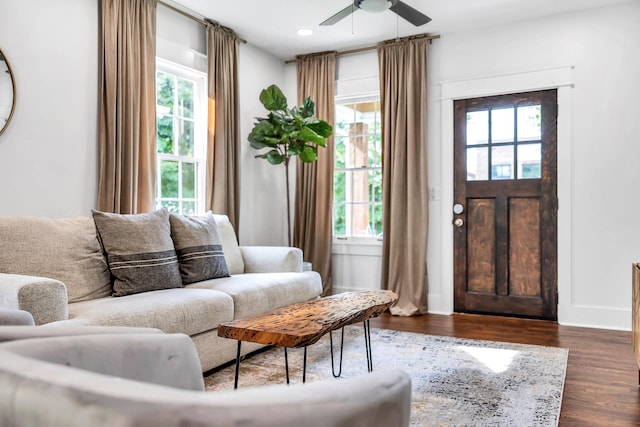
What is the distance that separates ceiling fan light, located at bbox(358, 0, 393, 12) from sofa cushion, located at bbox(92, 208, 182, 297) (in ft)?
6.43

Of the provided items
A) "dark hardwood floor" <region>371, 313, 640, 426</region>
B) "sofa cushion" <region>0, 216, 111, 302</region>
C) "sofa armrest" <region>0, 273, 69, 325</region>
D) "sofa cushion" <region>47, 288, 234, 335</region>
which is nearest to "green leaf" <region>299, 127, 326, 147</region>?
"dark hardwood floor" <region>371, 313, 640, 426</region>

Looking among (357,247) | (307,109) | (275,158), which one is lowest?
(357,247)

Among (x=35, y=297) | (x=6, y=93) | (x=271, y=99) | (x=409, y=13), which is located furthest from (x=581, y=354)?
(x=6, y=93)

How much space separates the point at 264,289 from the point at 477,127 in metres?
2.66

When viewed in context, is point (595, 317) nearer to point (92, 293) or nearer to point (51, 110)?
point (92, 293)

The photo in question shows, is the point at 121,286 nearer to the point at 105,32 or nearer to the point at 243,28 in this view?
the point at 105,32

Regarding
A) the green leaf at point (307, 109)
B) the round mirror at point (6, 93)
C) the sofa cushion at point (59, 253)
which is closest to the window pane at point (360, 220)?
the green leaf at point (307, 109)

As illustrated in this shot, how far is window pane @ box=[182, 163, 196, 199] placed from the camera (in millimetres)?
4293

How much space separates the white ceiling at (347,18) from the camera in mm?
4016

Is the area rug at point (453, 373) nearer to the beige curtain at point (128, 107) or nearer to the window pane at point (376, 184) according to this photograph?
the beige curtain at point (128, 107)

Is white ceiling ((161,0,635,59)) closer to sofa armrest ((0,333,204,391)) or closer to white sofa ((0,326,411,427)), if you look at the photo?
sofa armrest ((0,333,204,391))

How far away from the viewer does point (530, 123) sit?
438cm

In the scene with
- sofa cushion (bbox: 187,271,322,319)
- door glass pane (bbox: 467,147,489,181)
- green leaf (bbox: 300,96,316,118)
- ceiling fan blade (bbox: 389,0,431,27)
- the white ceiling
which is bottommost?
sofa cushion (bbox: 187,271,322,319)

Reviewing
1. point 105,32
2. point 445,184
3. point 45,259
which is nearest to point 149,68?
point 105,32
